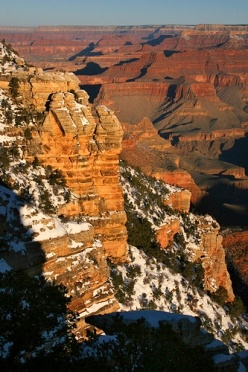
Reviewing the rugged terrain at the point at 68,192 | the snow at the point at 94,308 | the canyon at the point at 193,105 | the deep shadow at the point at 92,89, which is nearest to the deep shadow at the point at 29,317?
the rugged terrain at the point at 68,192

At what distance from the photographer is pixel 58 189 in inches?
806

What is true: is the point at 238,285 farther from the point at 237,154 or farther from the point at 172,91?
the point at 172,91

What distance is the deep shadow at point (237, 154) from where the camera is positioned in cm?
11576

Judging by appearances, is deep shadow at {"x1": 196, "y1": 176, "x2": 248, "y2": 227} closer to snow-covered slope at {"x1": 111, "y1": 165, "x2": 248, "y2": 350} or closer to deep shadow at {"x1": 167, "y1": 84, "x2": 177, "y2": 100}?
snow-covered slope at {"x1": 111, "y1": 165, "x2": 248, "y2": 350}

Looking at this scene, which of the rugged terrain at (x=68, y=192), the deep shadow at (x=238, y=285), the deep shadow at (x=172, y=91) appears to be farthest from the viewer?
the deep shadow at (x=172, y=91)

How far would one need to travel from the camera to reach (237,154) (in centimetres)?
12125

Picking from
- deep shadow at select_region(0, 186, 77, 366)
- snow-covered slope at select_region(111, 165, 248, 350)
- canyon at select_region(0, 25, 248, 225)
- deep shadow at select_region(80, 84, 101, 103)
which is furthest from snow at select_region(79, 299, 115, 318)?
deep shadow at select_region(80, 84, 101, 103)

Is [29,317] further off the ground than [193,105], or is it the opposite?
[29,317]

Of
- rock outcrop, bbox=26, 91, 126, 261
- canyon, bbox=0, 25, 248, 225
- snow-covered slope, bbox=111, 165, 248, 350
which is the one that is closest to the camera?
snow-covered slope, bbox=111, 165, 248, 350

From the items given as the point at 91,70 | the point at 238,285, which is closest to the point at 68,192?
the point at 238,285

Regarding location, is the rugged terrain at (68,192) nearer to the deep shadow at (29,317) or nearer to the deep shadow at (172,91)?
the deep shadow at (29,317)

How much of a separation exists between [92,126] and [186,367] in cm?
1242

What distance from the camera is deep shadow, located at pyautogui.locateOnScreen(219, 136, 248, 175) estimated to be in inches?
4557

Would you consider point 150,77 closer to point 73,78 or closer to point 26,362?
point 73,78
